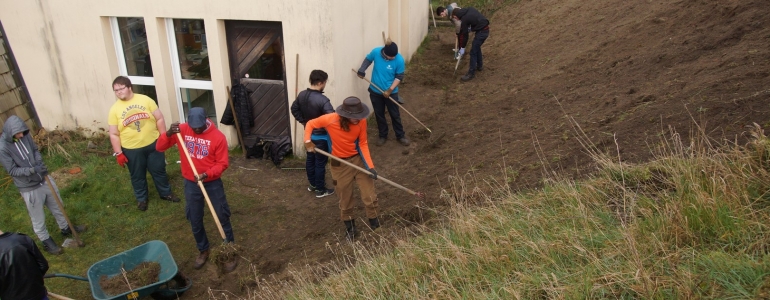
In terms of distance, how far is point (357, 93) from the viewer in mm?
9500

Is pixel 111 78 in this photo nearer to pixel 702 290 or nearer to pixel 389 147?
pixel 389 147

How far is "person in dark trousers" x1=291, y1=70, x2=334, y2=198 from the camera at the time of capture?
7344mm

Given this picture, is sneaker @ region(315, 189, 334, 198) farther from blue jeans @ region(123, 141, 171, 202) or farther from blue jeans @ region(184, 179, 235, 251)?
blue jeans @ region(123, 141, 171, 202)

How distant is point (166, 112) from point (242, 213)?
2675mm

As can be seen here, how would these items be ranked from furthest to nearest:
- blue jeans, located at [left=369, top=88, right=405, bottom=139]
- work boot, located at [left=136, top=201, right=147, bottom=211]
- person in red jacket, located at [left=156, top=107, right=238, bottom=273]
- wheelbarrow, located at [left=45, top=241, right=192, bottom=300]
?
blue jeans, located at [left=369, top=88, right=405, bottom=139] → work boot, located at [left=136, top=201, right=147, bottom=211] → person in red jacket, located at [left=156, top=107, right=238, bottom=273] → wheelbarrow, located at [left=45, top=241, right=192, bottom=300]

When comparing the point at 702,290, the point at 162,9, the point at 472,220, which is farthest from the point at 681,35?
the point at 162,9

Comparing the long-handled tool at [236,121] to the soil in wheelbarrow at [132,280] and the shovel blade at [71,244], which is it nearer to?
the shovel blade at [71,244]

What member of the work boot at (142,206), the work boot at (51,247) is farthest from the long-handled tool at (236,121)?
the work boot at (51,247)

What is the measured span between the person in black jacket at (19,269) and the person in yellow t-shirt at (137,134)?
244 cm

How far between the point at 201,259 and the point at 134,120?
7.13 feet

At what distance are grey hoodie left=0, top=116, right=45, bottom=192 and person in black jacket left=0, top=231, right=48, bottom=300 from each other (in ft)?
6.31

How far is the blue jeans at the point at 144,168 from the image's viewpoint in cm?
739

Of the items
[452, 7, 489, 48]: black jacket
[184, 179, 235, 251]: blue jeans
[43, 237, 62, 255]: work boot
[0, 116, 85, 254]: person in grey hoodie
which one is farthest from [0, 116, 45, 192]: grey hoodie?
[452, 7, 489, 48]: black jacket

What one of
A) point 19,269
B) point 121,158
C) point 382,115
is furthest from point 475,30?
point 19,269
